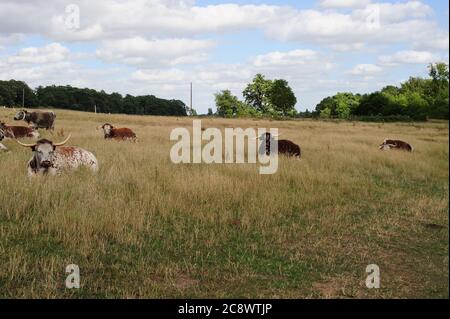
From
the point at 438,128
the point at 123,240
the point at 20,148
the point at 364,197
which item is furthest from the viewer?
the point at 20,148

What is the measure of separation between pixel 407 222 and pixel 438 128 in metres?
5.87

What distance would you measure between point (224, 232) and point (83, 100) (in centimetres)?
10006

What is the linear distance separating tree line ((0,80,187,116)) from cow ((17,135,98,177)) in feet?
263

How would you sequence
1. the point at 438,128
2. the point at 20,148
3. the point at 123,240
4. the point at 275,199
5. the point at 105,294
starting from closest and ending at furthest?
the point at 438,128 → the point at 105,294 → the point at 123,240 → the point at 275,199 → the point at 20,148

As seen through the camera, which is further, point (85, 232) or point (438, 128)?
point (85, 232)

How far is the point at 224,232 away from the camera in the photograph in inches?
292

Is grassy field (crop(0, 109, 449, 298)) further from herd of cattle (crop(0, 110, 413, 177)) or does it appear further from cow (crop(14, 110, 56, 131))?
cow (crop(14, 110, 56, 131))

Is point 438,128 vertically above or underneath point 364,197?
above

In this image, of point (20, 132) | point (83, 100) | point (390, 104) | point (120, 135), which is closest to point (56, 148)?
point (120, 135)

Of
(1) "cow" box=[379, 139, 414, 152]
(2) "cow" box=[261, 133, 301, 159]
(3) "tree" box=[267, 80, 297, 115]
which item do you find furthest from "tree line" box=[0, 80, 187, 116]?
(1) "cow" box=[379, 139, 414, 152]
